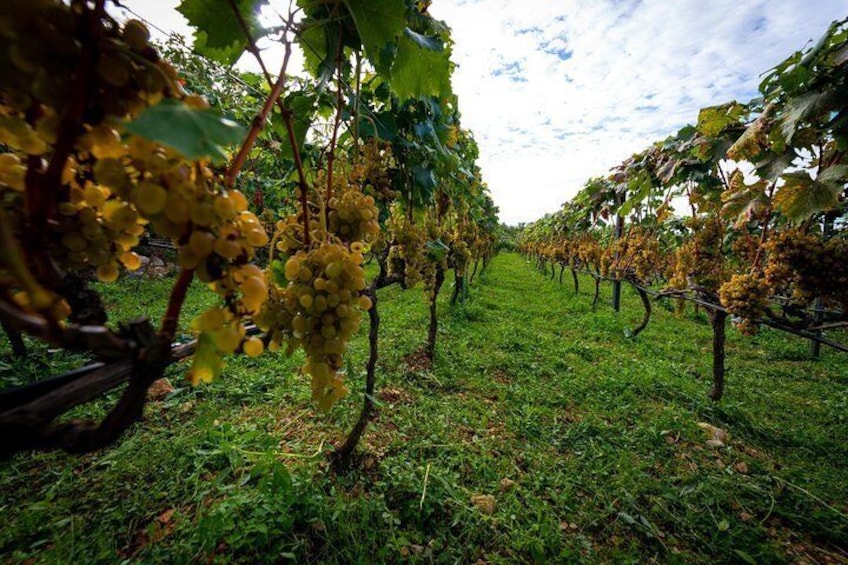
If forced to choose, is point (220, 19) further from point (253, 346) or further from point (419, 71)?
point (253, 346)

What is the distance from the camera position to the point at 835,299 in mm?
2812

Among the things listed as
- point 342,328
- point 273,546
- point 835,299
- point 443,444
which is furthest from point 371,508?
point 835,299

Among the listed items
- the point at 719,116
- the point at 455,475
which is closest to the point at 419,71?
the point at 719,116

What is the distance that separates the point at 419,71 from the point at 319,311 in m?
1.02

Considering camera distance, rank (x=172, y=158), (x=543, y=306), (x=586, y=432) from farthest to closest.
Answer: (x=543, y=306)
(x=586, y=432)
(x=172, y=158)

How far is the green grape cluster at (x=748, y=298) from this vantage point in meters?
3.15

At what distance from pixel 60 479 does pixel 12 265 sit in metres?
3.45

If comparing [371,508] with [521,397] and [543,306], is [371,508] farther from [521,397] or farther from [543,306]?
[543,306]

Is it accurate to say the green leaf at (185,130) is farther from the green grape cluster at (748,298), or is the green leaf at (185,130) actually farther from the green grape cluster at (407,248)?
the green grape cluster at (748,298)

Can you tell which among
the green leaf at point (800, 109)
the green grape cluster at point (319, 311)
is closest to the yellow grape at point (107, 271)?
the green grape cluster at point (319, 311)

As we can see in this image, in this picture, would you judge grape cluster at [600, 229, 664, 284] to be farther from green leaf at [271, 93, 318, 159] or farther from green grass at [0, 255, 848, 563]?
green leaf at [271, 93, 318, 159]

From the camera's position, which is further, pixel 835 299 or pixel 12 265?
pixel 835 299

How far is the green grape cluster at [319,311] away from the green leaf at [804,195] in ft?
10.0

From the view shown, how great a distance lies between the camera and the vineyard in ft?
1.57
